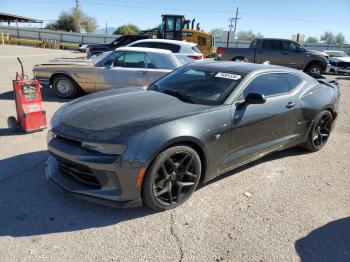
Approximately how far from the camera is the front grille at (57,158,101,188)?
9.87 ft

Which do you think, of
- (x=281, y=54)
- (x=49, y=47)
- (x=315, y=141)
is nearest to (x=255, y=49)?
(x=281, y=54)

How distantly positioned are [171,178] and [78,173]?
3.08 feet

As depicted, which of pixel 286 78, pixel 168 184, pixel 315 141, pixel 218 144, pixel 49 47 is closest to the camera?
pixel 168 184

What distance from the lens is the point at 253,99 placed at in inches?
144

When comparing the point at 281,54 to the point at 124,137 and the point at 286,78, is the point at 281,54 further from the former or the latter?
the point at 124,137

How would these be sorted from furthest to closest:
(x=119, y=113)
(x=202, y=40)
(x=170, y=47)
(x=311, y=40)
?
(x=311, y=40) < (x=202, y=40) < (x=170, y=47) < (x=119, y=113)

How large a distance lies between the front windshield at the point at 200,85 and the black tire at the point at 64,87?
175 inches

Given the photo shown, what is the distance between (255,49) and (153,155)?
14.2 meters

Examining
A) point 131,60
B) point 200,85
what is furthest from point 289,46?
point 200,85

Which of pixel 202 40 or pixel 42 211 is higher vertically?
pixel 202 40

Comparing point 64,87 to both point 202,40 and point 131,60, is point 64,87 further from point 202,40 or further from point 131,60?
point 202,40

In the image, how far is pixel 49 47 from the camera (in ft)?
105

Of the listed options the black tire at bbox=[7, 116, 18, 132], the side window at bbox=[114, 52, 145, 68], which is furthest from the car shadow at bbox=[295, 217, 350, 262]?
the side window at bbox=[114, 52, 145, 68]

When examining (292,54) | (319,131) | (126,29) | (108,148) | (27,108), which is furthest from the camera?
(126,29)
